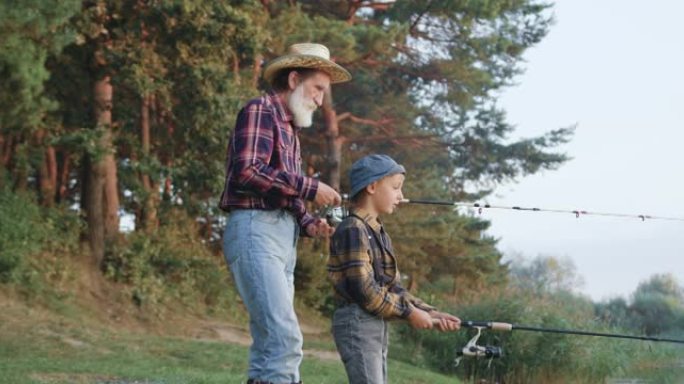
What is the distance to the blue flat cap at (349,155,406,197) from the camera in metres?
4.54

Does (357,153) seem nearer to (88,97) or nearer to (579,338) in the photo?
(88,97)

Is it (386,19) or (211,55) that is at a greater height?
(386,19)

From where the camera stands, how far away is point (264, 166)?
433 centimetres

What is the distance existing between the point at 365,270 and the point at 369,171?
0.47 metres

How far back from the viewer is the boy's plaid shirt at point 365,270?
4.33m

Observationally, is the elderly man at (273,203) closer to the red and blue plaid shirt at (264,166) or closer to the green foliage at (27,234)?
the red and blue plaid shirt at (264,166)

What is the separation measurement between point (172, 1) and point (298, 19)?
14.5 feet

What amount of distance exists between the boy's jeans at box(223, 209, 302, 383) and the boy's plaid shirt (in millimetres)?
234

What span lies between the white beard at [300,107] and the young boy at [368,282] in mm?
306

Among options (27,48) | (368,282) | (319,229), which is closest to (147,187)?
(27,48)

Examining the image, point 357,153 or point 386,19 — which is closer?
point 386,19

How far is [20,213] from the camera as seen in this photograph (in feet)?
55.1

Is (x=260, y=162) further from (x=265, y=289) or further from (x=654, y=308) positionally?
(x=654, y=308)

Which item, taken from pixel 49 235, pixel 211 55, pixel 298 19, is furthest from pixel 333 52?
pixel 49 235
